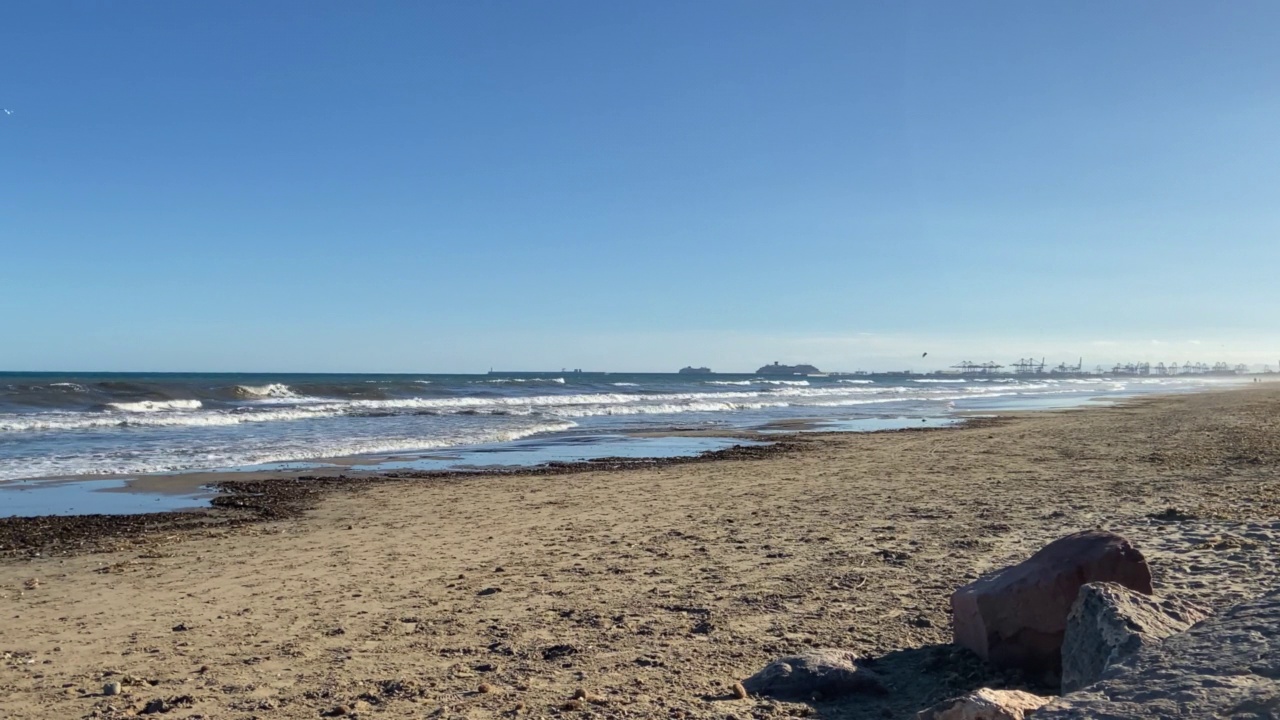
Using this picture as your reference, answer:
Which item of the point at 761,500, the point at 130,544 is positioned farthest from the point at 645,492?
the point at 130,544

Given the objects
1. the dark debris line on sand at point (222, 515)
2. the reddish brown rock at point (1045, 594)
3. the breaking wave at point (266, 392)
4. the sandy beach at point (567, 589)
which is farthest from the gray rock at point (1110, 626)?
the breaking wave at point (266, 392)

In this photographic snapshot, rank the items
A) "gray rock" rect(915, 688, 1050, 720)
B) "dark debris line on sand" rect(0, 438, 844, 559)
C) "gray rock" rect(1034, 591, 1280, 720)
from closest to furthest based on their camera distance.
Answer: "gray rock" rect(1034, 591, 1280, 720), "gray rock" rect(915, 688, 1050, 720), "dark debris line on sand" rect(0, 438, 844, 559)

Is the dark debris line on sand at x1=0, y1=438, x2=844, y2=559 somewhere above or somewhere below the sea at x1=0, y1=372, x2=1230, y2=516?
below

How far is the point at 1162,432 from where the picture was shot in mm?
20609

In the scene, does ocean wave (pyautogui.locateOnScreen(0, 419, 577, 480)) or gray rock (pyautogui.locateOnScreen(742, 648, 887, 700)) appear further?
ocean wave (pyautogui.locateOnScreen(0, 419, 577, 480))

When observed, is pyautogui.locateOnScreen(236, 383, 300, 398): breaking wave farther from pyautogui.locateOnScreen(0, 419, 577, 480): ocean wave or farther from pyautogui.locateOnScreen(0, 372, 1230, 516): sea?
pyautogui.locateOnScreen(0, 419, 577, 480): ocean wave

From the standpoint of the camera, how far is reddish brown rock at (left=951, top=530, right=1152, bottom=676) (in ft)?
14.3

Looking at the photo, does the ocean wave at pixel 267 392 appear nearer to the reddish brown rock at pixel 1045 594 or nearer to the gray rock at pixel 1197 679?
the reddish brown rock at pixel 1045 594

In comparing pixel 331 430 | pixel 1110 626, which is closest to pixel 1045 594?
pixel 1110 626

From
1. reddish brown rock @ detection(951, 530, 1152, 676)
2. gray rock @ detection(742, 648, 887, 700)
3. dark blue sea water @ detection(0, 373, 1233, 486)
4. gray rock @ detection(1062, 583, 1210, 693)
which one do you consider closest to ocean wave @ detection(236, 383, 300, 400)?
dark blue sea water @ detection(0, 373, 1233, 486)

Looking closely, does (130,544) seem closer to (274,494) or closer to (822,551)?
(274,494)

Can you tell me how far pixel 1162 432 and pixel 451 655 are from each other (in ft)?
66.6

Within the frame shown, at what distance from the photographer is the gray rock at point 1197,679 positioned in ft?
8.70

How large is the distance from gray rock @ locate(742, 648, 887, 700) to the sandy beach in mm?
95
